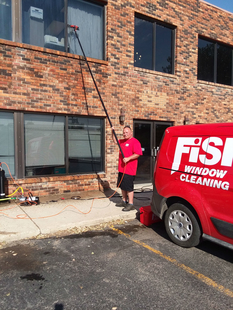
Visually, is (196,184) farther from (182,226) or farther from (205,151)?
(182,226)

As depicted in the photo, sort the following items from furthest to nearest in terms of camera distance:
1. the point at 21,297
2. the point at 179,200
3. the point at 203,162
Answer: the point at 179,200
the point at 203,162
the point at 21,297

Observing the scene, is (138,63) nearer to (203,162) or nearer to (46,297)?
(203,162)

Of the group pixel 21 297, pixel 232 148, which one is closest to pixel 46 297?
pixel 21 297

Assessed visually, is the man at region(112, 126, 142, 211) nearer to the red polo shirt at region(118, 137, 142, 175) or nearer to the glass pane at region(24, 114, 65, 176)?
the red polo shirt at region(118, 137, 142, 175)

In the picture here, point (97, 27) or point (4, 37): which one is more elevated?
point (97, 27)

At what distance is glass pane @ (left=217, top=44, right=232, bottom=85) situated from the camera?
11609 mm

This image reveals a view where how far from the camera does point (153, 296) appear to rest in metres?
2.79

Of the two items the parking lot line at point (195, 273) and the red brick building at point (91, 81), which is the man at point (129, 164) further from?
the red brick building at point (91, 81)

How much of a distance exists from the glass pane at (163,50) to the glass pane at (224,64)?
2992mm

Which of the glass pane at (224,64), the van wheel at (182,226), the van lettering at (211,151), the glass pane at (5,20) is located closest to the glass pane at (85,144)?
the glass pane at (5,20)

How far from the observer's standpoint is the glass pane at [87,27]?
775 centimetres

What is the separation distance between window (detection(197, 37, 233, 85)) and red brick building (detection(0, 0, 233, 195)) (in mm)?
46

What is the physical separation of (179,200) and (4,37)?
6.21 m

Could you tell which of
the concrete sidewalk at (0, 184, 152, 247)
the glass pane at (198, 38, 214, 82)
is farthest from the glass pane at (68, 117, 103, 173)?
the glass pane at (198, 38, 214, 82)
